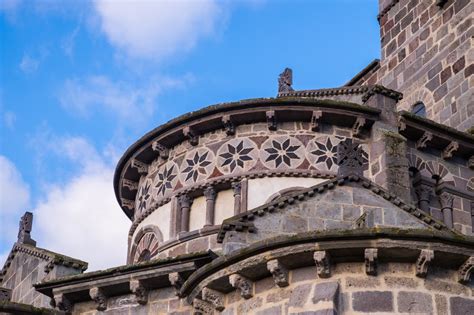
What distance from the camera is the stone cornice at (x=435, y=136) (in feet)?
70.9

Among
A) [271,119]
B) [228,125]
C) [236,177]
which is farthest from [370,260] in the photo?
[228,125]

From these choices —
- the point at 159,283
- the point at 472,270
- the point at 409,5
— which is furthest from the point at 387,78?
the point at 472,270

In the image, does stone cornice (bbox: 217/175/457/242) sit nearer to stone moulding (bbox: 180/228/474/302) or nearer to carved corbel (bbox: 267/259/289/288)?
stone moulding (bbox: 180/228/474/302)

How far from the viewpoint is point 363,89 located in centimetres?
2691

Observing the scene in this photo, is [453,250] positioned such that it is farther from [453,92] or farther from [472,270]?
[453,92]

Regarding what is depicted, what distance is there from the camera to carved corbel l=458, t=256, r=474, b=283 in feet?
48.0

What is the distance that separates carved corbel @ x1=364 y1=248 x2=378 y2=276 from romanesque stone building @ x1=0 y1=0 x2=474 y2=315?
0.13 feet

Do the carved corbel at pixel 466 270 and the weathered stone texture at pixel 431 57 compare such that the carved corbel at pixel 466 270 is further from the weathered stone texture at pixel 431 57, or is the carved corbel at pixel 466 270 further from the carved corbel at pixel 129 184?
the weathered stone texture at pixel 431 57

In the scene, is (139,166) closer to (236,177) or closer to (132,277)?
(236,177)

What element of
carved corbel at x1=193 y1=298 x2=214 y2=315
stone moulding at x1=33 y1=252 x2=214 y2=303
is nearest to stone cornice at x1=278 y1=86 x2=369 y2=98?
stone moulding at x1=33 y1=252 x2=214 y2=303

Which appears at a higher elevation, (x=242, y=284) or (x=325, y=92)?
(x=325, y=92)

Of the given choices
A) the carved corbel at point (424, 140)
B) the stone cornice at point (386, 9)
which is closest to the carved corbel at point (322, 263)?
the carved corbel at point (424, 140)

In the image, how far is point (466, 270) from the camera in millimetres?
14688

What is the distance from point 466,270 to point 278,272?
8.54 feet
